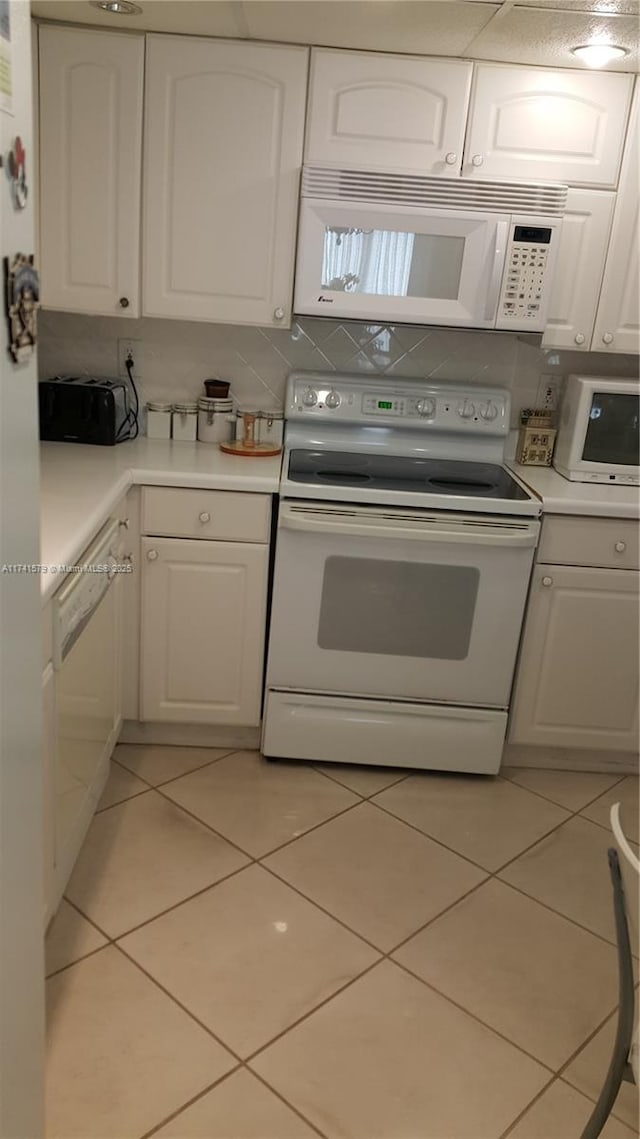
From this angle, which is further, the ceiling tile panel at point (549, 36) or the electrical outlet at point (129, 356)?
the electrical outlet at point (129, 356)

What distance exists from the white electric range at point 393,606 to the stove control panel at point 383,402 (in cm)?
1

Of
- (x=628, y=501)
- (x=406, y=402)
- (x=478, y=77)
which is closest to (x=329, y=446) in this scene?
(x=406, y=402)

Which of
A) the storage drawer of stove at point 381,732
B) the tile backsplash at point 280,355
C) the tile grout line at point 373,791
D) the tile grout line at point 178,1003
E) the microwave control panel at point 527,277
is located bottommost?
the tile grout line at point 178,1003

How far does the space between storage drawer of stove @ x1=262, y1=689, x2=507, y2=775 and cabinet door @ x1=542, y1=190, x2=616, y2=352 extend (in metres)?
1.23

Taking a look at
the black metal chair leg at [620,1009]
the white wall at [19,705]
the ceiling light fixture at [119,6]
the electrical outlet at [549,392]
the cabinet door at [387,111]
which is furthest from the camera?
the electrical outlet at [549,392]

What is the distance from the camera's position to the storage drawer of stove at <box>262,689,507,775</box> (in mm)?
A: 2768

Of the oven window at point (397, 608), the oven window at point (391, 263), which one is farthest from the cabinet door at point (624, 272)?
the oven window at point (397, 608)

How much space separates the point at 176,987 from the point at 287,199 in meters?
2.15

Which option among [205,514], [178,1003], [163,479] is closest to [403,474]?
[205,514]

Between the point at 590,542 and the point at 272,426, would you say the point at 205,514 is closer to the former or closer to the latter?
the point at 272,426

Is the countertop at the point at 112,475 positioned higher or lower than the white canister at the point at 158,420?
lower

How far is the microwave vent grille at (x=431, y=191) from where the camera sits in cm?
251

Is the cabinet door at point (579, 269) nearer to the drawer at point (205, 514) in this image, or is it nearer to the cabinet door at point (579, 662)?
the cabinet door at point (579, 662)

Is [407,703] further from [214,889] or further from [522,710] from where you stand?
[214,889]
